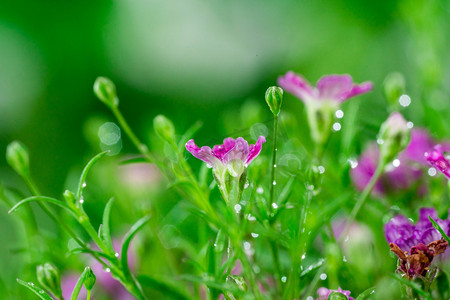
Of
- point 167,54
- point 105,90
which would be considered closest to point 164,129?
point 105,90

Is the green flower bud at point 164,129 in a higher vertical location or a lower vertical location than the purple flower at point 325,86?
lower

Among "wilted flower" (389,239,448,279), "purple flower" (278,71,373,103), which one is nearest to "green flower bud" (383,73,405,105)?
"purple flower" (278,71,373,103)

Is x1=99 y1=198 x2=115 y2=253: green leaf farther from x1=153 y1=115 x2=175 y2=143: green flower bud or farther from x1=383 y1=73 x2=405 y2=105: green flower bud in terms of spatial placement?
x1=383 y1=73 x2=405 y2=105: green flower bud

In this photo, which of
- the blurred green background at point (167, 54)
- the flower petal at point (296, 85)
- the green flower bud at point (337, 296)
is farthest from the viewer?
the blurred green background at point (167, 54)

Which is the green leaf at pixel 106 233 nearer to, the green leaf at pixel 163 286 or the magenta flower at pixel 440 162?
the green leaf at pixel 163 286

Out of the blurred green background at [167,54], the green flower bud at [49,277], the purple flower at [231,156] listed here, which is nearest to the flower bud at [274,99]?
the purple flower at [231,156]

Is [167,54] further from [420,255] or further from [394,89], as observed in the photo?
[420,255]

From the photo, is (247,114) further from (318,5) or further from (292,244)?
(318,5)

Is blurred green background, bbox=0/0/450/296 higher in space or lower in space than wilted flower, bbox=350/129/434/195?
lower
